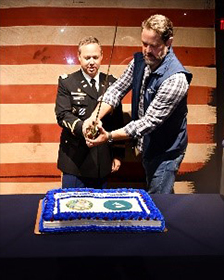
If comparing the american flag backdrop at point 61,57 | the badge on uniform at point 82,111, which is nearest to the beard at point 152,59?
the badge on uniform at point 82,111

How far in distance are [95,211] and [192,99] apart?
1629 mm

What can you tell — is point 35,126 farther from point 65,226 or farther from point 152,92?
point 65,226

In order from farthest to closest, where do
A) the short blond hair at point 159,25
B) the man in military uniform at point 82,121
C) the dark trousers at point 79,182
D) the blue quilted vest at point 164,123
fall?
the dark trousers at point 79,182 < the man in military uniform at point 82,121 < the blue quilted vest at point 164,123 < the short blond hair at point 159,25

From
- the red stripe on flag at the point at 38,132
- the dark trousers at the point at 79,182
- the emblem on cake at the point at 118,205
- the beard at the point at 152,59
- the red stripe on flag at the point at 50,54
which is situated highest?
the red stripe on flag at the point at 50,54

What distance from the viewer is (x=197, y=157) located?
282 centimetres

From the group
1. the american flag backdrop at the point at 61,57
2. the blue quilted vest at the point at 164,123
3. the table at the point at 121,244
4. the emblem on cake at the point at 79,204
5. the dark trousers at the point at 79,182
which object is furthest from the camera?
the american flag backdrop at the point at 61,57

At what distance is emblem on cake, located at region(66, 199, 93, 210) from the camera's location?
1309 millimetres

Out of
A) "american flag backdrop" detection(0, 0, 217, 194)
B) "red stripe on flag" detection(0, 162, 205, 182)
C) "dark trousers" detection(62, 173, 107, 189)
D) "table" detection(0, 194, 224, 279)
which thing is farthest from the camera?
"red stripe on flag" detection(0, 162, 205, 182)

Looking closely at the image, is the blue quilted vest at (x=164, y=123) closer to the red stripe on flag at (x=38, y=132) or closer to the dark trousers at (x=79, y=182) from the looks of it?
the dark trousers at (x=79, y=182)

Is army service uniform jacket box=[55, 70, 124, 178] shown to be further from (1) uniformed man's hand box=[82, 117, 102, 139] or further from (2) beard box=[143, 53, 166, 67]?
(2) beard box=[143, 53, 166, 67]

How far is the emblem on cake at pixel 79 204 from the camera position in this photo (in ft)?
4.29

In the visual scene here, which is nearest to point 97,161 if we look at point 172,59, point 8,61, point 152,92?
point 152,92

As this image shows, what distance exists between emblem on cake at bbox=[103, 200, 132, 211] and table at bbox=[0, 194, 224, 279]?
0.11m

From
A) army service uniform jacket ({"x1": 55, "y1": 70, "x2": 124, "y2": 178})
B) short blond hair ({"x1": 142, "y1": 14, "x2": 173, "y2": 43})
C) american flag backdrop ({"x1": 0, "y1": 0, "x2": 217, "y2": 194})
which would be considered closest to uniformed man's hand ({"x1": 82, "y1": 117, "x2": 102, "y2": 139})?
army service uniform jacket ({"x1": 55, "y1": 70, "x2": 124, "y2": 178})
